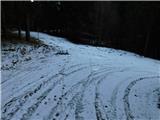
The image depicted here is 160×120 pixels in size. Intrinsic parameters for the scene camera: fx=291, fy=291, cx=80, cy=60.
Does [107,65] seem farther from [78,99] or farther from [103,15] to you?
[103,15]

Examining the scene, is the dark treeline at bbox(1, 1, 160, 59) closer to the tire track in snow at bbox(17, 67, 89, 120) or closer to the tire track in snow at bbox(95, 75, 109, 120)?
the tire track in snow at bbox(17, 67, 89, 120)

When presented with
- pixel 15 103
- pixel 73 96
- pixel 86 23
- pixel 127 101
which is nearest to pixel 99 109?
pixel 127 101

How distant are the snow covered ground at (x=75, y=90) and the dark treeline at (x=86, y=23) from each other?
38.0 feet

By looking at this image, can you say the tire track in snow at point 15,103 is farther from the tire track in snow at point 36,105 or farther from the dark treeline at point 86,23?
the dark treeline at point 86,23

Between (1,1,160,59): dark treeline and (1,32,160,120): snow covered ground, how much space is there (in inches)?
456

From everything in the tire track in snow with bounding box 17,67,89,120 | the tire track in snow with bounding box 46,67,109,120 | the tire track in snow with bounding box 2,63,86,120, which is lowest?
the tire track in snow with bounding box 2,63,86,120

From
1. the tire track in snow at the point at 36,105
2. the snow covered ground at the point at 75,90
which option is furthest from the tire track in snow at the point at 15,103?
the tire track in snow at the point at 36,105

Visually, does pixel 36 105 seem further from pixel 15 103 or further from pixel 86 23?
pixel 86 23

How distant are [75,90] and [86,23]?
35676 mm

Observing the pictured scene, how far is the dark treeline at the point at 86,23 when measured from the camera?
107 ft

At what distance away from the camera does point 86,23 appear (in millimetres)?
49438

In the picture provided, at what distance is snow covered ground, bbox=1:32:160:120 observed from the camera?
1199 cm

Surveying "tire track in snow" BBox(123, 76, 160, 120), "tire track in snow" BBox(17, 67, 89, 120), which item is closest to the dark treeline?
"tire track in snow" BBox(17, 67, 89, 120)

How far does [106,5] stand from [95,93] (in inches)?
2202
